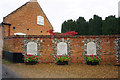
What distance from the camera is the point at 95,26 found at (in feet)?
37.6

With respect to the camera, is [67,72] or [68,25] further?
[68,25]

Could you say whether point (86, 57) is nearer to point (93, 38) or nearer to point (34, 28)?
point (93, 38)

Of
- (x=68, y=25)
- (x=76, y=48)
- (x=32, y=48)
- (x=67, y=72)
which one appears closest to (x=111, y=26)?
(x=76, y=48)

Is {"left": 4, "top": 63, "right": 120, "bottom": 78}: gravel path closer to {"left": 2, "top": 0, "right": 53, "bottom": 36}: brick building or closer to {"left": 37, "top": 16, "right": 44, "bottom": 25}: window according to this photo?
{"left": 2, "top": 0, "right": 53, "bottom": 36}: brick building

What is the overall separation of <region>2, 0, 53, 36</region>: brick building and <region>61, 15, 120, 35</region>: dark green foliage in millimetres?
5450

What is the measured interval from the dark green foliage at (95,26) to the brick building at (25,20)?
17.9ft

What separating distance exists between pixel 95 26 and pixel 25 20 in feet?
36.2

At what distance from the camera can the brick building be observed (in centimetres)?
1523

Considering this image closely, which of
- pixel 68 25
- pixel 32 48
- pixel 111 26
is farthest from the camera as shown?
pixel 68 25

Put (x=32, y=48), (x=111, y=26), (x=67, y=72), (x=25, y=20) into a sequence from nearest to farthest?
(x=67, y=72), (x=32, y=48), (x=111, y=26), (x=25, y=20)

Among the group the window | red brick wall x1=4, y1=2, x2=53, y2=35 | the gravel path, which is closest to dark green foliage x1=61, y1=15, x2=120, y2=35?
the gravel path

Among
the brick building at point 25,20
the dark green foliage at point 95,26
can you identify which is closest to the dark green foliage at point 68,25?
the dark green foliage at point 95,26

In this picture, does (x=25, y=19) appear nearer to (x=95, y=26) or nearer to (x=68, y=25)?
(x=68, y=25)

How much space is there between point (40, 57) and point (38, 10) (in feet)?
38.7
